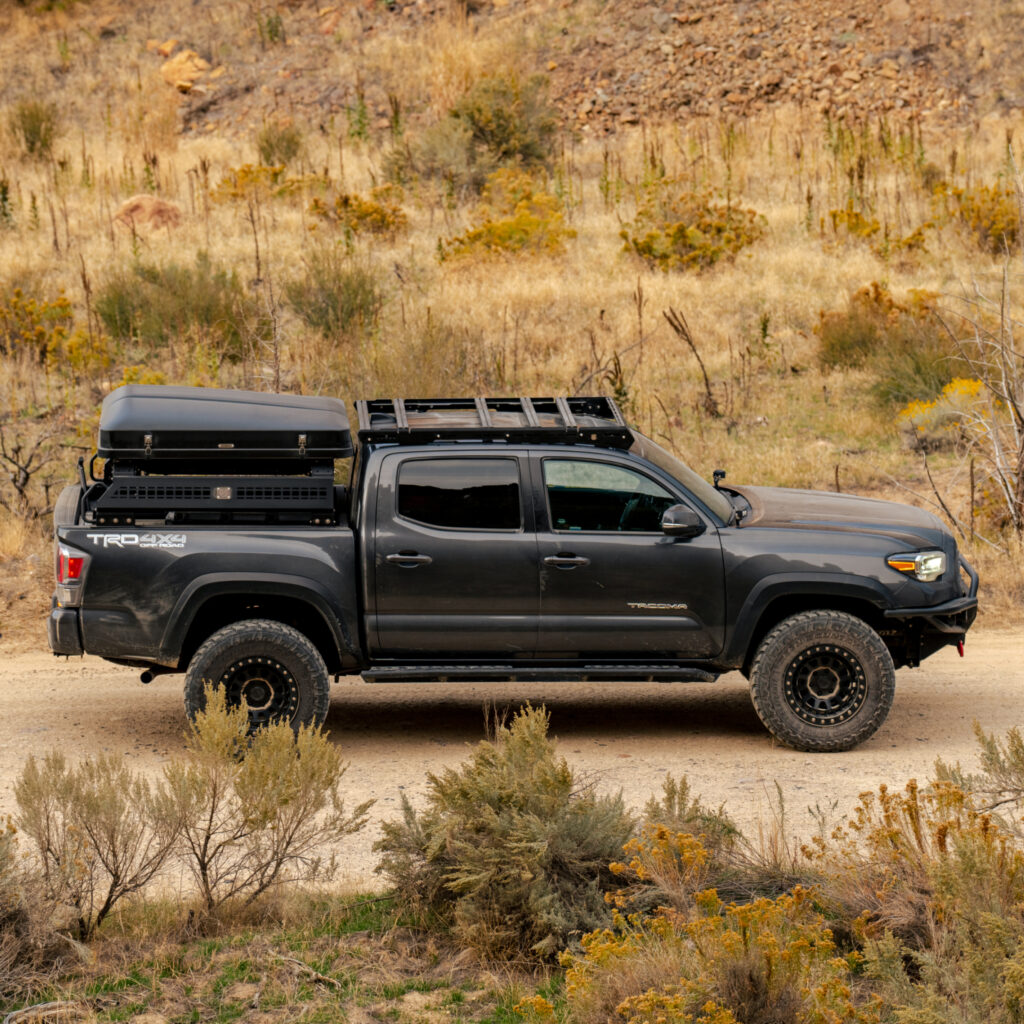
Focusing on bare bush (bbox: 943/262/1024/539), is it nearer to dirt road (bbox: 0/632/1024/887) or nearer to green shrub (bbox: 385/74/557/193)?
dirt road (bbox: 0/632/1024/887)

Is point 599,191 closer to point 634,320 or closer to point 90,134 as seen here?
point 634,320

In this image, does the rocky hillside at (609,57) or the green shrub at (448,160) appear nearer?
the green shrub at (448,160)

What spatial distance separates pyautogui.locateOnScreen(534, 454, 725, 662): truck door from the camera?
7.52m

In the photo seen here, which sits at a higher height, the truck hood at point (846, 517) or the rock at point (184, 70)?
the rock at point (184, 70)

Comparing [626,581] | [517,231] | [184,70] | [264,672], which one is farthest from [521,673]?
[184,70]

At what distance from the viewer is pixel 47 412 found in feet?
49.6

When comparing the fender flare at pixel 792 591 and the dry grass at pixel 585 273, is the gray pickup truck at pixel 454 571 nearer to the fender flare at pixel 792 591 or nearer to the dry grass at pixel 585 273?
the fender flare at pixel 792 591

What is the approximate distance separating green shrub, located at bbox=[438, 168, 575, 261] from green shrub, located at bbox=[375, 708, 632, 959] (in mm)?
14219

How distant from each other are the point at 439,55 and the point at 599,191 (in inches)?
296

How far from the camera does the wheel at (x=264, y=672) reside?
7320 millimetres

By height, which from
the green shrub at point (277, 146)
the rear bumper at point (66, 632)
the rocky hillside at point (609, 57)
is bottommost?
the rear bumper at point (66, 632)

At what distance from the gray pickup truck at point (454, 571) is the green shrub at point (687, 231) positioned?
11831 mm

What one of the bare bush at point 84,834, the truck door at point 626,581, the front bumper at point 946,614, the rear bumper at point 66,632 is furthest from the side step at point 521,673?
the bare bush at point 84,834

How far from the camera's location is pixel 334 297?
55.3ft
